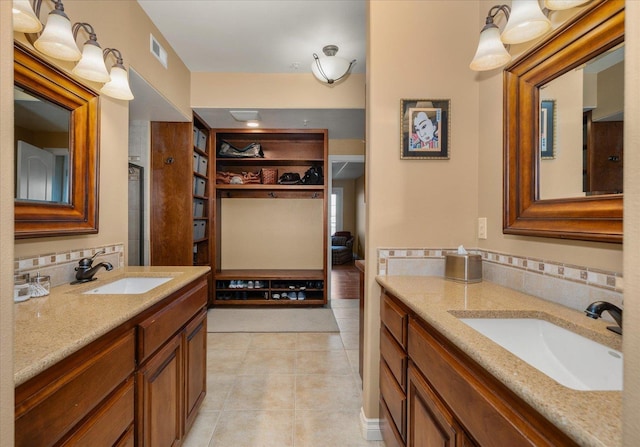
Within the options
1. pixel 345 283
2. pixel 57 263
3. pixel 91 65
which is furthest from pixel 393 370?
pixel 345 283

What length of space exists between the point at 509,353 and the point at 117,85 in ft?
7.43

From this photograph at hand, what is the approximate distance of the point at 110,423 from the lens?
98cm

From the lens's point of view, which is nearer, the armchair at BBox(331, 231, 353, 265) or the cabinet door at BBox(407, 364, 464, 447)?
the cabinet door at BBox(407, 364, 464, 447)

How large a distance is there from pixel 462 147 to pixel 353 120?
225cm

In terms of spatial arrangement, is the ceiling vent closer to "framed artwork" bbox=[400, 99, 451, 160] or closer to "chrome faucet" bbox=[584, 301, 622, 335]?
"framed artwork" bbox=[400, 99, 451, 160]

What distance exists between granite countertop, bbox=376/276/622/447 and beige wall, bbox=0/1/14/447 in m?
0.92

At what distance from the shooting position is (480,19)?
1.77 metres

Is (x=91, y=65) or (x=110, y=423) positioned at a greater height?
(x=91, y=65)

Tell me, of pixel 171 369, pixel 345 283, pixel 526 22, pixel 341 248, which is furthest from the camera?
pixel 341 248

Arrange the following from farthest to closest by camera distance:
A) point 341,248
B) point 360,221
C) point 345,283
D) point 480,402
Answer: point 360,221
point 341,248
point 345,283
point 480,402

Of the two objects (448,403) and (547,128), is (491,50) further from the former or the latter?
(448,403)

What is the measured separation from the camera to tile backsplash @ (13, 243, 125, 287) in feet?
4.40

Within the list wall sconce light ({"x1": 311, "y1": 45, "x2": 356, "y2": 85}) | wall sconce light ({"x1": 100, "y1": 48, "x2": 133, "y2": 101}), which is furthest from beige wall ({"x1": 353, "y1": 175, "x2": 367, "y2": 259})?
wall sconce light ({"x1": 100, "y1": 48, "x2": 133, "y2": 101})

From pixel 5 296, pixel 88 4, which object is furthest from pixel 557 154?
pixel 88 4
